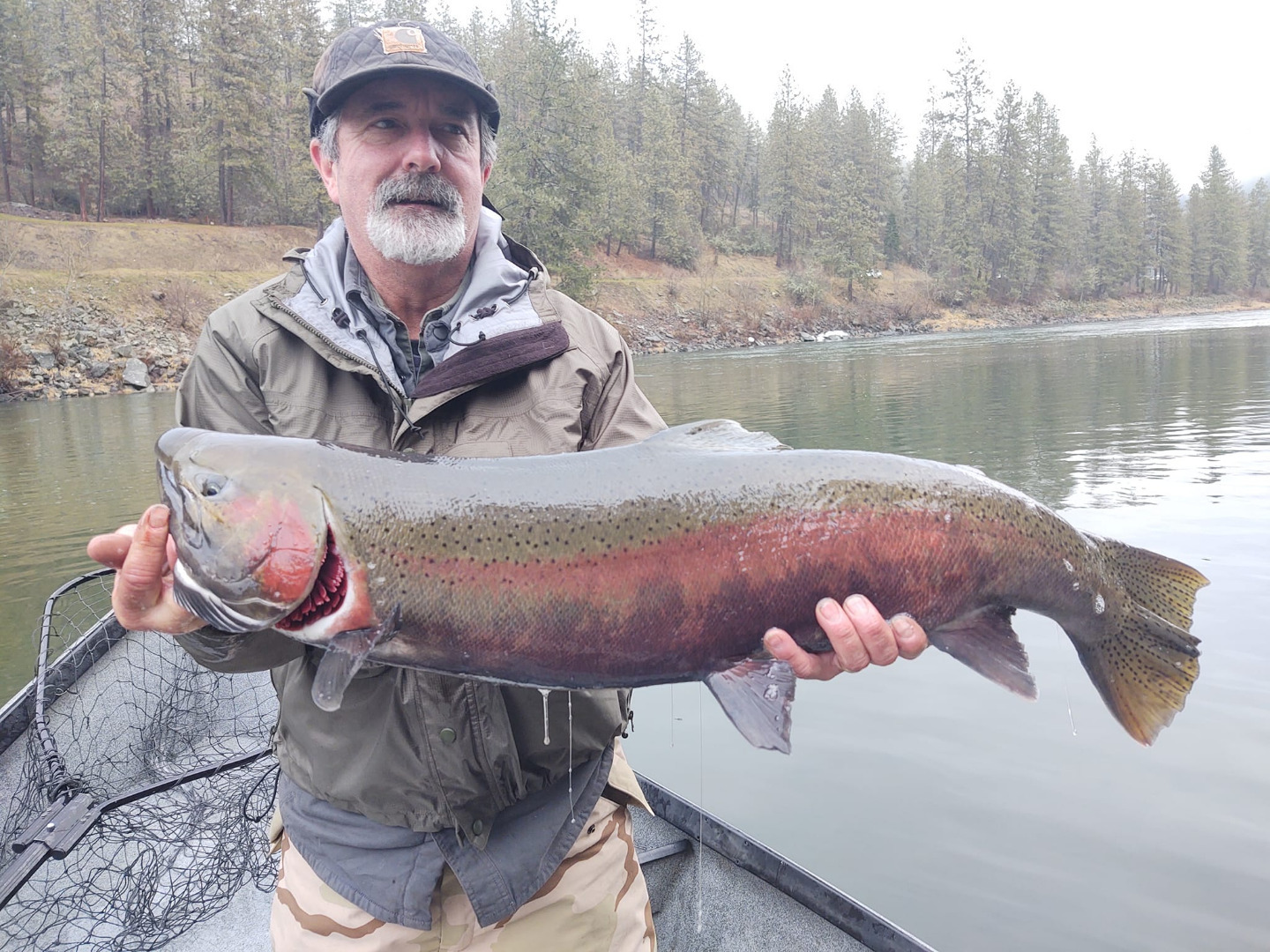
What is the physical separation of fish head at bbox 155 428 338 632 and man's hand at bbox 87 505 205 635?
0.04 meters

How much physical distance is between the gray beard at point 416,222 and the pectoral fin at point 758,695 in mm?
1558

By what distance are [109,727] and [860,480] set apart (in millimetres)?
5089

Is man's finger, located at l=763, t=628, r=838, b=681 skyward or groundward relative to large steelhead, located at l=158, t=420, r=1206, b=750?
groundward

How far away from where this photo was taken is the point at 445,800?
2.33m

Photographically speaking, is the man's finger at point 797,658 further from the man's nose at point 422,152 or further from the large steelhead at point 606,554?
the man's nose at point 422,152

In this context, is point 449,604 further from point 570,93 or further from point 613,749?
point 570,93

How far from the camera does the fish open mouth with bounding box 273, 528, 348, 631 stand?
6.88 feet

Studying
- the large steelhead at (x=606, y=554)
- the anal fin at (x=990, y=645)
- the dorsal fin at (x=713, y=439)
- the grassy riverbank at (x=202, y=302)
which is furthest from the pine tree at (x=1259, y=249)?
the dorsal fin at (x=713, y=439)

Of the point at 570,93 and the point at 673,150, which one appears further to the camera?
the point at 673,150

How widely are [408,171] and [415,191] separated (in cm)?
8

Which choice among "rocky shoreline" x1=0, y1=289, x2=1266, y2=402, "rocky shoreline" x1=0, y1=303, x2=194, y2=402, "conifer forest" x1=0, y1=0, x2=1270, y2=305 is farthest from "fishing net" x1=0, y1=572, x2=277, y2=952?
"conifer forest" x1=0, y1=0, x2=1270, y2=305

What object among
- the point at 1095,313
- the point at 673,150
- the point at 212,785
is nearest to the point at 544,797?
the point at 212,785

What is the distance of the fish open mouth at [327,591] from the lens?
210cm

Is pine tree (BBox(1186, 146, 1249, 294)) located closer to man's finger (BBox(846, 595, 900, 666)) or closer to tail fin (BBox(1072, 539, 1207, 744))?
tail fin (BBox(1072, 539, 1207, 744))
